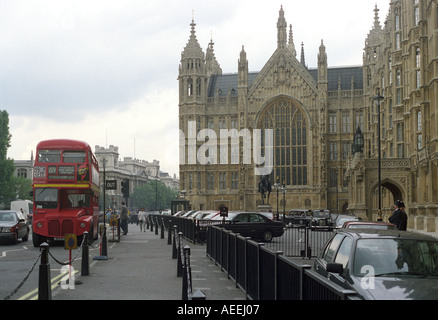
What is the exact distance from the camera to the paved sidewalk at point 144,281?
12.2 metres

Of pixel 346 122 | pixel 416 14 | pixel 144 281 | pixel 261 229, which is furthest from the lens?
pixel 346 122

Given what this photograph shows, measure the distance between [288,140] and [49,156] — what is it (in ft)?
177

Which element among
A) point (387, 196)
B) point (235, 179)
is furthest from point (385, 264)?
point (235, 179)

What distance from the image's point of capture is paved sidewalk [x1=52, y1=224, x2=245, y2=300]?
12219 mm

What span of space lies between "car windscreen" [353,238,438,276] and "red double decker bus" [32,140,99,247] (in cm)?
1738

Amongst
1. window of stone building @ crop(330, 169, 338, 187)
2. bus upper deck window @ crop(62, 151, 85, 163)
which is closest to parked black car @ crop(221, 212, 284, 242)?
bus upper deck window @ crop(62, 151, 85, 163)

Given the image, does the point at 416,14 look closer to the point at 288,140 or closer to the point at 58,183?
the point at 58,183

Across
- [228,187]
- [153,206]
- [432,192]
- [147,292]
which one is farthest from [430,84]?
[153,206]

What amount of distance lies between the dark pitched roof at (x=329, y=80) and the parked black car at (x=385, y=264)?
68592 mm

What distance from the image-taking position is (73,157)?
964 inches

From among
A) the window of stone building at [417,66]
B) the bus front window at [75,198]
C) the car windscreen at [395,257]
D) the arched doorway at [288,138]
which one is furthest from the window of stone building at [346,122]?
the car windscreen at [395,257]

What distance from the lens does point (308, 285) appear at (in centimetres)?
693

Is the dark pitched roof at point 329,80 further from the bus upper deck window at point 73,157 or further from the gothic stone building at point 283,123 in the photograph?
the bus upper deck window at point 73,157
